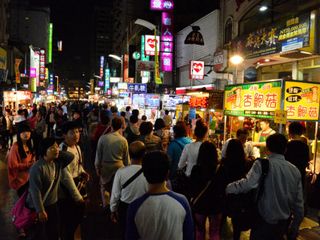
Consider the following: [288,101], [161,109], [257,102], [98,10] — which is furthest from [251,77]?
[98,10]

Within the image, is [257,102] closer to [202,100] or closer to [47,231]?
[47,231]

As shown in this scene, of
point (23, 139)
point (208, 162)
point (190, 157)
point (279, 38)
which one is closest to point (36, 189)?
point (23, 139)

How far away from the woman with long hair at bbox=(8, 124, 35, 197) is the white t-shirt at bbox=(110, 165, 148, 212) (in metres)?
2.45

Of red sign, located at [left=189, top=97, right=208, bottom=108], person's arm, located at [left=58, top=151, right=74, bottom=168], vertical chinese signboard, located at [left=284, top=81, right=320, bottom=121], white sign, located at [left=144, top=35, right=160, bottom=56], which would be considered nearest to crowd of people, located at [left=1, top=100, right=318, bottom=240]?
person's arm, located at [left=58, top=151, right=74, bottom=168]

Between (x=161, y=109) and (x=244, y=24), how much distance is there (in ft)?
24.1

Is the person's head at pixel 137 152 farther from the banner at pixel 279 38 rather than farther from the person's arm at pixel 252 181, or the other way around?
the banner at pixel 279 38

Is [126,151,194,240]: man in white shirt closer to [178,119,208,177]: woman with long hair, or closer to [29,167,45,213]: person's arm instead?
[29,167,45,213]: person's arm

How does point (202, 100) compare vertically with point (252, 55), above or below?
below

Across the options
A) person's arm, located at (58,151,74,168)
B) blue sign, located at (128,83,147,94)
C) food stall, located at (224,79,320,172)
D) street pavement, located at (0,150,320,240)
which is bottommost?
street pavement, located at (0,150,320,240)

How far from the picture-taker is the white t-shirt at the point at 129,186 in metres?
4.00

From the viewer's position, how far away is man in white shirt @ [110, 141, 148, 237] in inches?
158

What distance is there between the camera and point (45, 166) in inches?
179

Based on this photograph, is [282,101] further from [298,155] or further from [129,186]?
[129,186]

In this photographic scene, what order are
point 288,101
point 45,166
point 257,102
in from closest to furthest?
point 45,166
point 288,101
point 257,102
